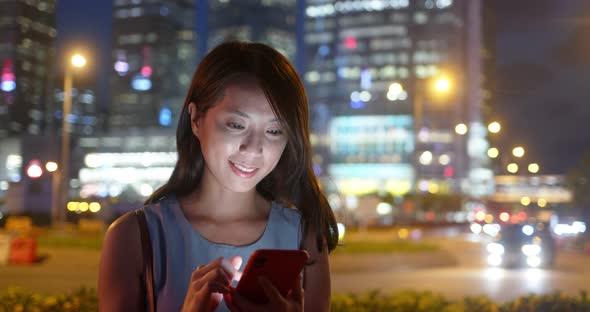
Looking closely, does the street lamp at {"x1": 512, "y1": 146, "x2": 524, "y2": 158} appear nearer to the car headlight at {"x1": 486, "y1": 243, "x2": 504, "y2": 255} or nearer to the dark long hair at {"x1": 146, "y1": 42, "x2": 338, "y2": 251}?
the car headlight at {"x1": 486, "y1": 243, "x2": 504, "y2": 255}

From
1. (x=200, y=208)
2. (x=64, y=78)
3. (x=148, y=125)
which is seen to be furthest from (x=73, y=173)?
(x=200, y=208)

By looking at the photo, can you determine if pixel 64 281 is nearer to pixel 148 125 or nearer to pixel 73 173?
pixel 73 173

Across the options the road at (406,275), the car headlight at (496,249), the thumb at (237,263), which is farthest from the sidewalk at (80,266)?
the thumb at (237,263)

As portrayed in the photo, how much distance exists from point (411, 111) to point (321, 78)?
796 inches

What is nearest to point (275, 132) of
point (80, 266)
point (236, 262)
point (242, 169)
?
point (242, 169)

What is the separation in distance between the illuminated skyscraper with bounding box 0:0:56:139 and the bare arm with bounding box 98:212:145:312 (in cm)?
1051

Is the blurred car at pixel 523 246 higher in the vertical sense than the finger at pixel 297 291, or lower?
lower

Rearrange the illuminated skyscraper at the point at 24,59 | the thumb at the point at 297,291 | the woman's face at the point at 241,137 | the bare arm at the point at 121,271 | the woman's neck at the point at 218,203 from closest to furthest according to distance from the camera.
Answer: the thumb at the point at 297,291 → the bare arm at the point at 121,271 → the woman's face at the point at 241,137 → the woman's neck at the point at 218,203 → the illuminated skyscraper at the point at 24,59

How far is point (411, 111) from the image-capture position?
118 metres

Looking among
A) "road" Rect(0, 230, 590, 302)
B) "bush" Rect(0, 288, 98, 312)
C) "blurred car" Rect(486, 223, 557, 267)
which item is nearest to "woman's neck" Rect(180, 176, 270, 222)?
"bush" Rect(0, 288, 98, 312)

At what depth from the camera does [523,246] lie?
21297mm

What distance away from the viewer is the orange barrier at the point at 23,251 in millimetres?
18609

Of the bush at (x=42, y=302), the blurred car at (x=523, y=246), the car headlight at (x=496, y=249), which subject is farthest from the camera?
the car headlight at (x=496, y=249)

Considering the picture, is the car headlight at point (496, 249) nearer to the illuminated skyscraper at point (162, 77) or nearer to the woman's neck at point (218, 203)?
the woman's neck at point (218, 203)
